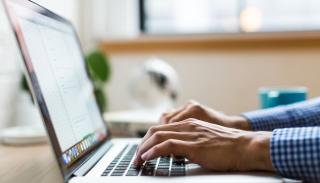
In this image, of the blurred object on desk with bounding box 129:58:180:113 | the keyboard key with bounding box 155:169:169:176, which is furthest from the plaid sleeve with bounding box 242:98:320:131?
the blurred object on desk with bounding box 129:58:180:113

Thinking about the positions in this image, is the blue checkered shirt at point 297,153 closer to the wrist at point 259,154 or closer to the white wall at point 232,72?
the wrist at point 259,154

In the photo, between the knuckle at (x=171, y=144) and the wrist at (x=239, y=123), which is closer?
the knuckle at (x=171, y=144)

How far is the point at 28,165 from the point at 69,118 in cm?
14

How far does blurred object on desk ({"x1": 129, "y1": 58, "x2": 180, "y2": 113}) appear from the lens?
1530 mm

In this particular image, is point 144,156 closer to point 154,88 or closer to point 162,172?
point 162,172

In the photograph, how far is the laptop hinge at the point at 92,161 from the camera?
0.64m

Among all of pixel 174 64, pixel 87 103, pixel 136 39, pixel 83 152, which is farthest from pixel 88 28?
pixel 83 152

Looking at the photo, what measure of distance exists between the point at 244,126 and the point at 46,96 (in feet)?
1.62

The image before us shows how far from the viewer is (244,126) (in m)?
0.97

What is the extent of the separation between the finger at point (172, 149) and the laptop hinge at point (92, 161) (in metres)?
0.10

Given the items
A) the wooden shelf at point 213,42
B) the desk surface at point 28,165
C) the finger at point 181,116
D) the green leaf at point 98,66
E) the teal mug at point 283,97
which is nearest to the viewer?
the desk surface at point 28,165

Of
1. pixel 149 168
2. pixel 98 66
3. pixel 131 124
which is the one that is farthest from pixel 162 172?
pixel 98 66

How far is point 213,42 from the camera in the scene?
1756 mm

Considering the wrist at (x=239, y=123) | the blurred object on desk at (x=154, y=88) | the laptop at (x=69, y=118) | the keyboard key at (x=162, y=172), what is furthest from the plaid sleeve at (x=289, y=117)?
the blurred object on desk at (x=154, y=88)
